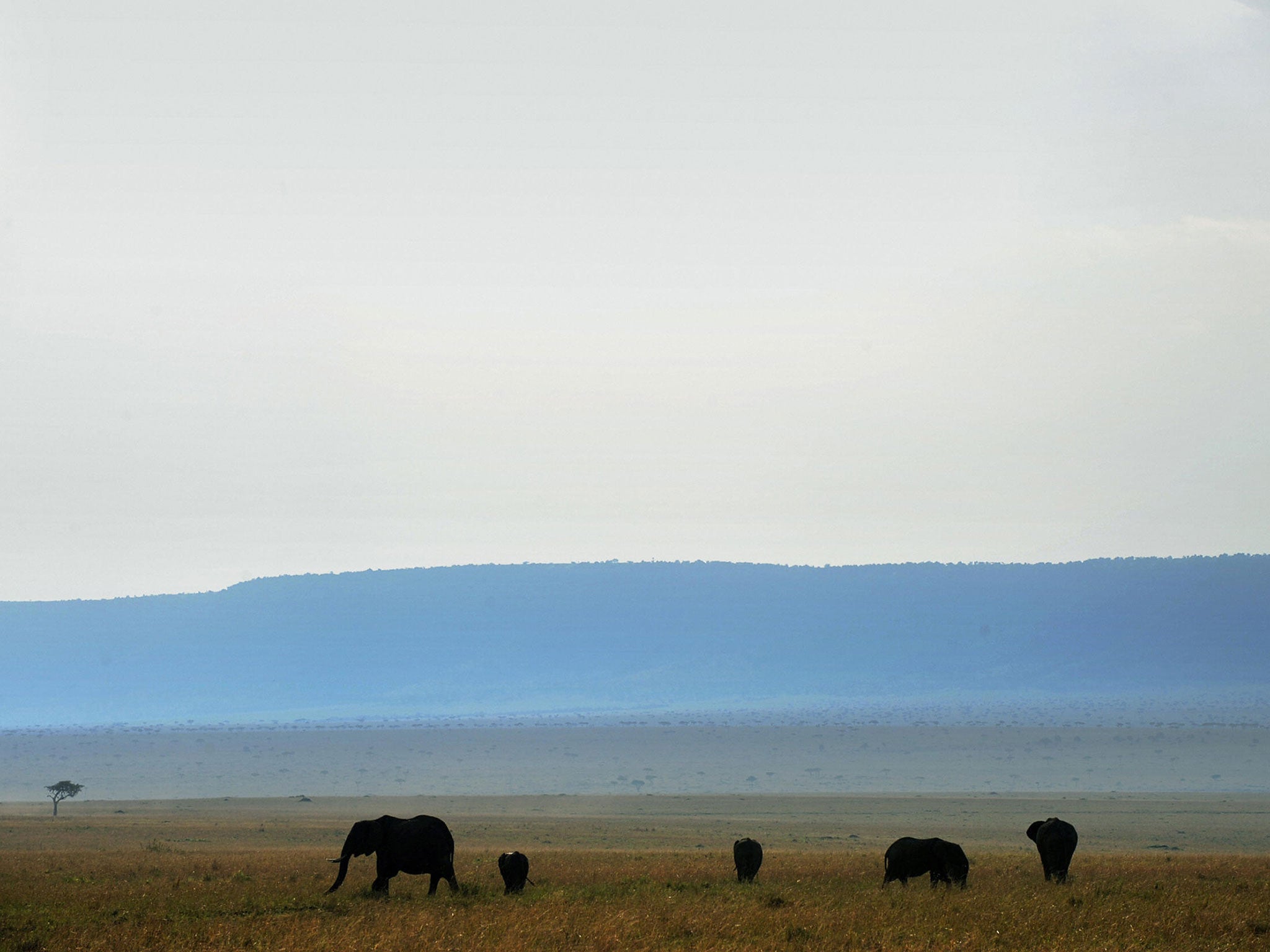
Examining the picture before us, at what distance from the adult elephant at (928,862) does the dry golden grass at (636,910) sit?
441 mm

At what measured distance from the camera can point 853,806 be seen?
70562 millimetres

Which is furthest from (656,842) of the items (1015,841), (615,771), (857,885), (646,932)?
(615,771)

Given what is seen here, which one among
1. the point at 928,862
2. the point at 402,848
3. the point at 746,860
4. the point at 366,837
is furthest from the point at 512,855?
the point at 928,862

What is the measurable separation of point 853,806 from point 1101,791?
25.2 m

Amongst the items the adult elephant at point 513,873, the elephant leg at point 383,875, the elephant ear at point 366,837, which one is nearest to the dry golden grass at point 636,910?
the elephant leg at point 383,875

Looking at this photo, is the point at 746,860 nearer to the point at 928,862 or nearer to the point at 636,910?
the point at 928,862

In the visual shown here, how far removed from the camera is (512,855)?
2250cm

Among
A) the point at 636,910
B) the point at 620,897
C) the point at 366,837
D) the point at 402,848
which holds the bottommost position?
the point at 620,897

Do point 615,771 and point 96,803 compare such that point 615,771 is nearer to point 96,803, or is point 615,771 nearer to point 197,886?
point 96,803

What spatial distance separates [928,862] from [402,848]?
896 cm

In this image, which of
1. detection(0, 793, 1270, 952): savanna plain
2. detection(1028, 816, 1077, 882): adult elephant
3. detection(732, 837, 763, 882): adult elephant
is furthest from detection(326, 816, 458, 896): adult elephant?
detection(1028, 816, 1077, 882): adult elephant

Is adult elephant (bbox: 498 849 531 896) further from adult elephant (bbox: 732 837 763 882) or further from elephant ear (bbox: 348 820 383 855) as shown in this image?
adult elephant (bbox: 732 837 763 882)

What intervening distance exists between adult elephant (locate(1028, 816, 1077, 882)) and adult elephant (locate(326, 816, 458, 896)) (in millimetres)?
10774

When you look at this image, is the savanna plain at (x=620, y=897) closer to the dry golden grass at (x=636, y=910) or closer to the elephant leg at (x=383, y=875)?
the dry golden grass at (x=636, y=910)
